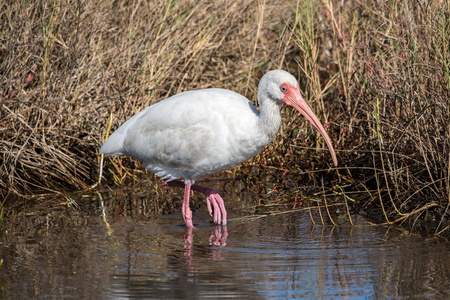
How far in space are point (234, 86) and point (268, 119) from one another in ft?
9.47

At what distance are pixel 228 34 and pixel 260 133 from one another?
314cm

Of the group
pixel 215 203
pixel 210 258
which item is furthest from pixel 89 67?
pixel 210 258

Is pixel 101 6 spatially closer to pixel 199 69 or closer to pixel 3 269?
pixel 199 69

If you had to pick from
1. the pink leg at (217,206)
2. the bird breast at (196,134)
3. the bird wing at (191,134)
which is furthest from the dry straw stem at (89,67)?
the pink leg at (217,206)

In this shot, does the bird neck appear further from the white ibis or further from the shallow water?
the shallow water

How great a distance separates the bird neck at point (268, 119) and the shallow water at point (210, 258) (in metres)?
0.81

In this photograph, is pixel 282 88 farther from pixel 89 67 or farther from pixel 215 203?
pixel 89 67

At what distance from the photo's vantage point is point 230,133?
5.82 meters

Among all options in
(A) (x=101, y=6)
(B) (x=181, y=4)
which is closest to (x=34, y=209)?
(A) (x=101, y=6)

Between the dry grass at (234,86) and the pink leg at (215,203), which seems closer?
the dry grass at (234,86)

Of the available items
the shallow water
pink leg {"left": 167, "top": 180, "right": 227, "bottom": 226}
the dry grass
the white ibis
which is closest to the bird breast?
the white ibis

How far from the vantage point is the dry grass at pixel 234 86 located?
18.6 feet

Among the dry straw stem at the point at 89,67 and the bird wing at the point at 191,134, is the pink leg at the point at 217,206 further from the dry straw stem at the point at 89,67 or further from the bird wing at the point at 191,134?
the dry straw stem at the point at 89,67

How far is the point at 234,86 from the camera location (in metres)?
8.63
